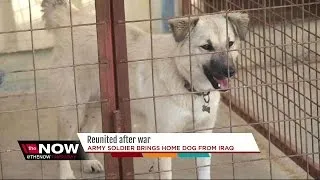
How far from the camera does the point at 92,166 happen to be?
4.86 meters

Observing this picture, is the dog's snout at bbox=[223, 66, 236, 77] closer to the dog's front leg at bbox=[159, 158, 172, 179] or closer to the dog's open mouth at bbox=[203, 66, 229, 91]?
the dog's open mouth at bbox=[203, 66, 229, 91]

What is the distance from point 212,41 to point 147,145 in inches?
32.2

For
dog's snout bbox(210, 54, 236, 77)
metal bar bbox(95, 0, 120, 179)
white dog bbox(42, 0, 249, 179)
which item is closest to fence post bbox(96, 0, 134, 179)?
metal bar bbox(95, 0, 120, 179)

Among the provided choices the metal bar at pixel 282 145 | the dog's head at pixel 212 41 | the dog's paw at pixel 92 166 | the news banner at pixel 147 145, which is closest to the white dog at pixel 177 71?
the dog's head at pixel 212 41

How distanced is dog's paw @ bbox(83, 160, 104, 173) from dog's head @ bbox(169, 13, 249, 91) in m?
1.02

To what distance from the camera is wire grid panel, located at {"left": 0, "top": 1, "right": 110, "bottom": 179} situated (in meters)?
3.88

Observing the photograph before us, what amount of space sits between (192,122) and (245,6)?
0.83 meters

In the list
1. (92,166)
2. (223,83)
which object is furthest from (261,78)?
(92,166)

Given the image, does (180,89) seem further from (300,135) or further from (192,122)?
(300,135)

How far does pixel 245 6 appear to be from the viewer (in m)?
4.49

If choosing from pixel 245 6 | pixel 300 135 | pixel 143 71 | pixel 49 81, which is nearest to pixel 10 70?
pixel 49 81

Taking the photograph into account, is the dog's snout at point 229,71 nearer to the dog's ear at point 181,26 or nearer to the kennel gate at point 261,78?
the kennel gate at point 261,78

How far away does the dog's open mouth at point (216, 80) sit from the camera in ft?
13.9

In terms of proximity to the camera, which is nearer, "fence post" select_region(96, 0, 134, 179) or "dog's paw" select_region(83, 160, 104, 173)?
"fence post" select_region(96, 0, 134, 179)
